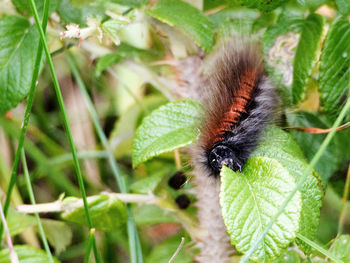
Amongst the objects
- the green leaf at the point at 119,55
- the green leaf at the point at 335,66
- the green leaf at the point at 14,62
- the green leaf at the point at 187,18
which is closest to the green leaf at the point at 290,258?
the green leaf at the point at 335,66

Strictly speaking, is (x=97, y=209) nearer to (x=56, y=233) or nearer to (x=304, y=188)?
(x=56, y=233)

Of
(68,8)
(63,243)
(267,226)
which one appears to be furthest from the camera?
(63,243)

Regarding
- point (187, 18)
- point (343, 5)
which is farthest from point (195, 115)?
point (343, 5)

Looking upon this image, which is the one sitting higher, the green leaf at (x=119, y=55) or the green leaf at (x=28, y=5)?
the green leaf at (x=28, y=5)

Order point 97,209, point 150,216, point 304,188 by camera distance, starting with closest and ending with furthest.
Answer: point 304,188 → point 97,209 → point 150,216

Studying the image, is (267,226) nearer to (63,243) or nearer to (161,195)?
(161,195)

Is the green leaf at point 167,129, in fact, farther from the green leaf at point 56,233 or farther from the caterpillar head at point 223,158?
the green leaf at point 56,233

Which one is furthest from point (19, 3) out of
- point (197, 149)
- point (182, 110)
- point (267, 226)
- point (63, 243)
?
point (267, 226)
